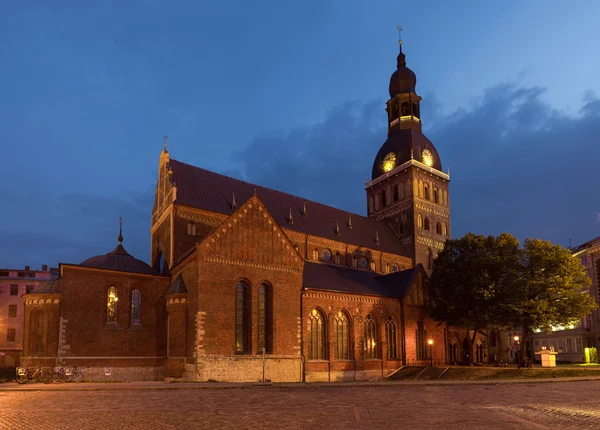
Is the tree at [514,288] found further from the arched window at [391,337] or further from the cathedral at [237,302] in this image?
the arched window at [391,337]

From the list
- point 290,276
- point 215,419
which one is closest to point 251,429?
point 215,419

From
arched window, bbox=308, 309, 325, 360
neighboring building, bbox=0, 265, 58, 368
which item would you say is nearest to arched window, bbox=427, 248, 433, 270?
arched window, bbox=308, 309, 325, 360

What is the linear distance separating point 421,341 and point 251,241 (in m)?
22.8

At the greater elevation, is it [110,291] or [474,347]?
[110,291]

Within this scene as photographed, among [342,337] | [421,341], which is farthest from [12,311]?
[421,341]

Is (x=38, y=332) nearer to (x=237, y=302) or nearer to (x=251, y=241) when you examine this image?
(x=237, y=302)

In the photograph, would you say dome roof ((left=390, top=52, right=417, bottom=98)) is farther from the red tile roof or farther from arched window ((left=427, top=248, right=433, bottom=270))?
arched window ((left=427, top=248, right=433, bottom=270))

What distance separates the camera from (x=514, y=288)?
4844 cm

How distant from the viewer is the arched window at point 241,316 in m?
40.3

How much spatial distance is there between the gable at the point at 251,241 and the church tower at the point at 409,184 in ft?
87.6

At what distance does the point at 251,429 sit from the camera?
15.2 metres

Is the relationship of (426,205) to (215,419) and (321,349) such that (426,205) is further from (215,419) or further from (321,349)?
(215,419)

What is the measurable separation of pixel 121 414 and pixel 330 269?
37214 millimetres

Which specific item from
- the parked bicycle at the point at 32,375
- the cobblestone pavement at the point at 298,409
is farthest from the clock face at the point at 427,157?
the parked bicycle at the point at 32,375
